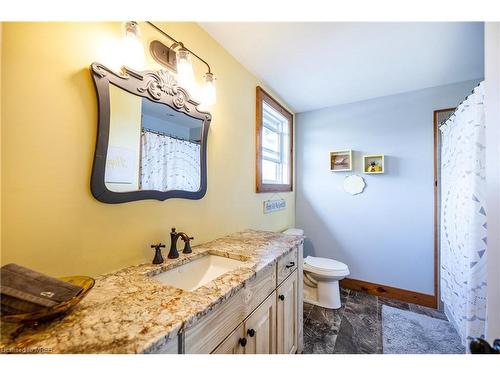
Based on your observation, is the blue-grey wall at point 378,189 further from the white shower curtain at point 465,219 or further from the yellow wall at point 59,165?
the yellow wall at point 59,165

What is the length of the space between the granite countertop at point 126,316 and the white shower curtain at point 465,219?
140 centimetres

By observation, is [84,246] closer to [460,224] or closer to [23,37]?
[23,37]

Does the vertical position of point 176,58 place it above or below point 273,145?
above

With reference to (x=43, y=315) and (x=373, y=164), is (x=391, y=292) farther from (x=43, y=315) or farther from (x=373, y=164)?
(x=43, y=315)

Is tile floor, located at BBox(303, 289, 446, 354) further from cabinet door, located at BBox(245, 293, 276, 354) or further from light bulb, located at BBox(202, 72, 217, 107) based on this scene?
light bulb, located at BBox(202, 72, 217, 107)

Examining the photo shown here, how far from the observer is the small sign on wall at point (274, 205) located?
6.91 feet

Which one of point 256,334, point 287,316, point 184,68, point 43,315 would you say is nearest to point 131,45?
point 184,68

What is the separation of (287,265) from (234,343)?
557 millimetres

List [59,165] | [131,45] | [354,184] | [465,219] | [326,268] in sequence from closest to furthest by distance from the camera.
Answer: [59,165] → [131,45] → [465,219] → [326,268] → [354,184]

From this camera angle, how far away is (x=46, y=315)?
50cm

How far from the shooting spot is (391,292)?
223cm

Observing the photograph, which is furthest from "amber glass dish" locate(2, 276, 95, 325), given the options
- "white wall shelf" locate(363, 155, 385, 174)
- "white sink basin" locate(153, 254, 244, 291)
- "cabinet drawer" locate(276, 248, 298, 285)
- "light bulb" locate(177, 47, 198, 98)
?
"white wall shelf" locate(363, 155, 385, 174)

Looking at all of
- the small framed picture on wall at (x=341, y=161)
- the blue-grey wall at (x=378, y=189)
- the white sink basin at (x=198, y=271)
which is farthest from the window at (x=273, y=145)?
the white sink basin at (x=198, y=271)
